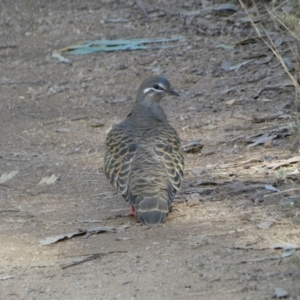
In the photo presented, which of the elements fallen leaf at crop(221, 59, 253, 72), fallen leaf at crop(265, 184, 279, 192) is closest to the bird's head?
fallen leaf at crop(265, 184, 279, 192)

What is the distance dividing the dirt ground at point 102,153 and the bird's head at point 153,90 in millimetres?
769

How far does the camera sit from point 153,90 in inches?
353

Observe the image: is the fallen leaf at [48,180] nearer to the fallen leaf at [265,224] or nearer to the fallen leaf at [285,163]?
the fallen leaf at [285,163]

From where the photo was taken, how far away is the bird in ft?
23.9

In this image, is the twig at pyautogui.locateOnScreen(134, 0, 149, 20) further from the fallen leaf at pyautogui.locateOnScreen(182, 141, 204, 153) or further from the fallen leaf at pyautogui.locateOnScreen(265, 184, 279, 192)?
the fallen leaf at pyautogui.locateOnScreen(265, 184, 279, 192)

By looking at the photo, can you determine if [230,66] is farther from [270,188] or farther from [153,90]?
[270,188]

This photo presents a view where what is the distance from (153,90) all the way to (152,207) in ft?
6.52

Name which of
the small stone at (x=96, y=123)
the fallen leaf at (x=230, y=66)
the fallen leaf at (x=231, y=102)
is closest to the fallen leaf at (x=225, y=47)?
the fallen leaf at (x=230, y=66)

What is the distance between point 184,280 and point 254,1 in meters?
7.70

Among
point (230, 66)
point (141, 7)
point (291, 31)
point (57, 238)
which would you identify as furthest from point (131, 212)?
point (141, 7)

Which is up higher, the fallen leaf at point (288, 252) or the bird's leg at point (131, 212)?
the fallen leaf at point (288, 252)

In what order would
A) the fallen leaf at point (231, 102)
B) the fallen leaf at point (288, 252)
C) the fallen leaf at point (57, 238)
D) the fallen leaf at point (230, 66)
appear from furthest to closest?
1. the fallen leaf at point (230, 66)
2. the fallen leaf at point (231, 102)
3. the fallen leaf at point (57, 238)
4. the fallen leaf at point (288, 252)

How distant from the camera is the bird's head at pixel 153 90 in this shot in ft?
29.2

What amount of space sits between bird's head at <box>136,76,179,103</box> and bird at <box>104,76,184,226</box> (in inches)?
17.2
